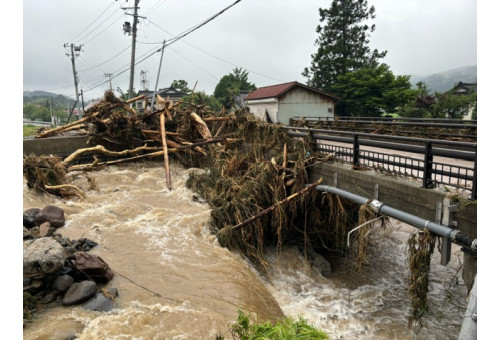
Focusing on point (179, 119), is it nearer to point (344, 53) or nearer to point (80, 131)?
point (80, 131)

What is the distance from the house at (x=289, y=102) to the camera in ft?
69.8

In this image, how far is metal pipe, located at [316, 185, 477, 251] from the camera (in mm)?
4621

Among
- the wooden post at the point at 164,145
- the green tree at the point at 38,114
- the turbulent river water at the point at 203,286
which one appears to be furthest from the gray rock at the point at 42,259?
the green tree at the point at 38,114

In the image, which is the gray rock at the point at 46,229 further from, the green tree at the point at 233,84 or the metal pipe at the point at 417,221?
the green tree at the point at 233,84

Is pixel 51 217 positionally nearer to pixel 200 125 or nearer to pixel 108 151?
pixel 108 151

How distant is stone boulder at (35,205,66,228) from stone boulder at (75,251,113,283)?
2.59m

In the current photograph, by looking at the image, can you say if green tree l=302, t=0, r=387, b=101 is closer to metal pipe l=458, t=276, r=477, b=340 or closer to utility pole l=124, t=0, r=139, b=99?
utility pole l=124, t=0, r=139, b=99

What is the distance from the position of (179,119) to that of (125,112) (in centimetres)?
231

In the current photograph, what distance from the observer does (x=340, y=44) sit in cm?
3775

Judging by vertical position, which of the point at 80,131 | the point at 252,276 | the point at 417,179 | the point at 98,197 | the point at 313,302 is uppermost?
the point at 80,131

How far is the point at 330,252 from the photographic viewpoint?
361 inches

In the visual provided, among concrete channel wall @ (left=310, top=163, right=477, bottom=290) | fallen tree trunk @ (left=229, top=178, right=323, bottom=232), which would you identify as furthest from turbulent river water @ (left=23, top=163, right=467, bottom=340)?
concrete channel wall @ (left=310, top=163, right=477, bottom=290)

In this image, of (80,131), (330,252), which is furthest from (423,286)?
(80,131)

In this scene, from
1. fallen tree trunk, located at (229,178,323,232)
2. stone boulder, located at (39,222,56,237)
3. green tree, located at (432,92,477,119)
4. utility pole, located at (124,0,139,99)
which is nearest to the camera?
stone boulder, located at (39,222,56,237)
